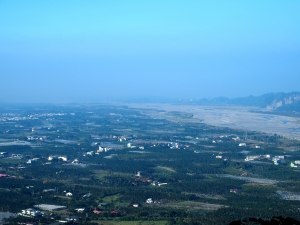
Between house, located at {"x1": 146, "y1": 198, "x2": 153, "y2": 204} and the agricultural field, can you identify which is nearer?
the agricultural field

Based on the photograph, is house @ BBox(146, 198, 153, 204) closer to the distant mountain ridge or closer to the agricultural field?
the agricultural field

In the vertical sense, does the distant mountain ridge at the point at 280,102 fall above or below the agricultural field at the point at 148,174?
above

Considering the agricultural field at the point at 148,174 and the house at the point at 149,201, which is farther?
the house at the point at 149,201

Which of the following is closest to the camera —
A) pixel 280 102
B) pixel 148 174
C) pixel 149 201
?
pixel 149 201

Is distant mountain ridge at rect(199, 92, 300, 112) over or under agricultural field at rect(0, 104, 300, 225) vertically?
over

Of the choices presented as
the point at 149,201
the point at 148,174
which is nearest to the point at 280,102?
the point at 148,174

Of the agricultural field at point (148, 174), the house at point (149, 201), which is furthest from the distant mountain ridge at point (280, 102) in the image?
the house at point (149, 201)

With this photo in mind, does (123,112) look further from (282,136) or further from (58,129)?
(282,136)

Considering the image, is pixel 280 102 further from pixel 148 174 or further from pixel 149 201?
pixel 149 201

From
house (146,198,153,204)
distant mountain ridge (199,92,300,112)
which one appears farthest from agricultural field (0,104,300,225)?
distant mountain ridge (199,92,300,112)

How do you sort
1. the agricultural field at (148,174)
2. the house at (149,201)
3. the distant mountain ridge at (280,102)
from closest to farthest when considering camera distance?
the agricultural field at (148,174) → the house at (149,201) → the distant mountain ridge at (280,102)

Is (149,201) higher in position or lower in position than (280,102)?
lower

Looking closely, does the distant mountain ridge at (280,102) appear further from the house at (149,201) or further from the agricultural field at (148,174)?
the house at (149,201)
